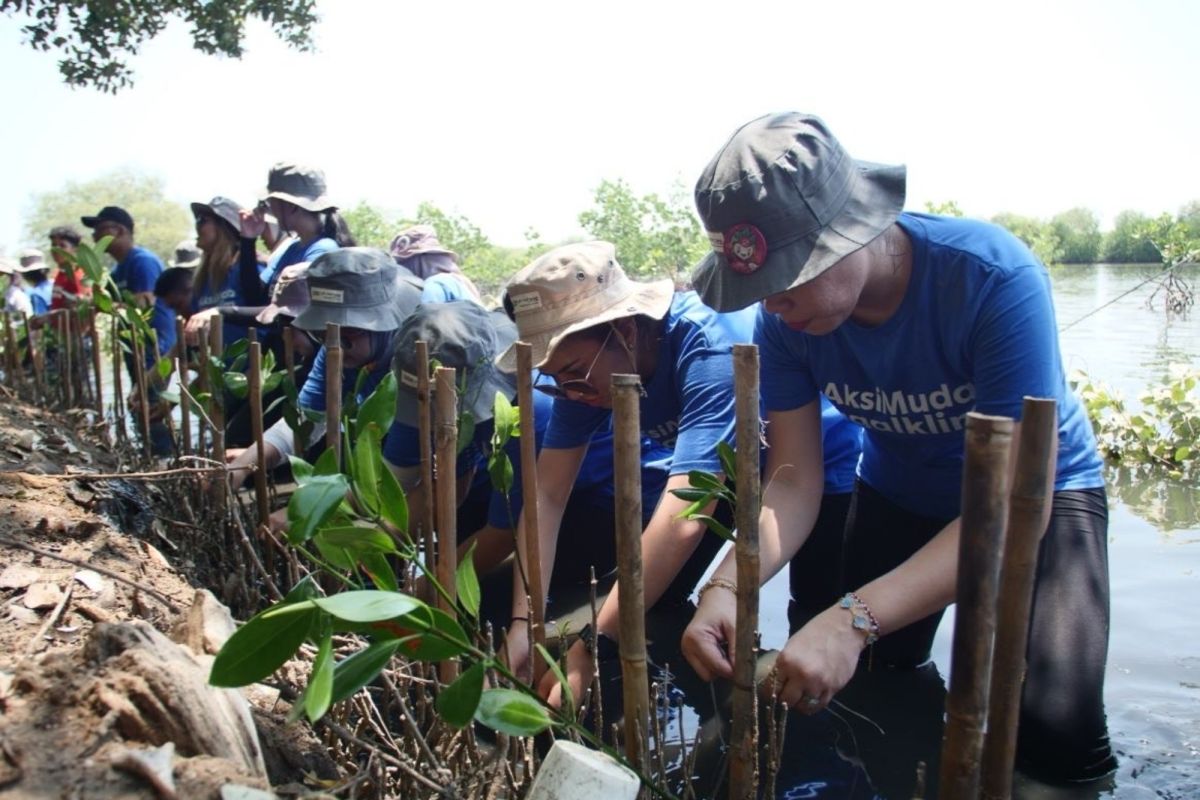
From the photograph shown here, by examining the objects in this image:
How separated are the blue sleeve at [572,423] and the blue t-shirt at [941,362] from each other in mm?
492

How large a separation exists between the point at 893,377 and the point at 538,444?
1.34m

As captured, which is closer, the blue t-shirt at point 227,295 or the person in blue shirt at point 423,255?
the blue t-shirt at point 227,295

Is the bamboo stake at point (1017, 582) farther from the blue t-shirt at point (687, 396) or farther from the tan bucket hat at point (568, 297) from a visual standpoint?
the tan bucket hat at point (568, 297)

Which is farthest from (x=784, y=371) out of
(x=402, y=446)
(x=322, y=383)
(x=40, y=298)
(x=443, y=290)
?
(x=40, y=298)

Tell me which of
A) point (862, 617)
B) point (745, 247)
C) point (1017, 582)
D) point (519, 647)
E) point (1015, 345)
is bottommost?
point (519, 647)

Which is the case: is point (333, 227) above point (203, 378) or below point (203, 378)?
above

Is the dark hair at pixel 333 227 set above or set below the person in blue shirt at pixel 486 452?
above

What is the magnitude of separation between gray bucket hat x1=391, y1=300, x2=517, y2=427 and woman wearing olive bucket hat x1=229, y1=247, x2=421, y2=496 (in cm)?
48

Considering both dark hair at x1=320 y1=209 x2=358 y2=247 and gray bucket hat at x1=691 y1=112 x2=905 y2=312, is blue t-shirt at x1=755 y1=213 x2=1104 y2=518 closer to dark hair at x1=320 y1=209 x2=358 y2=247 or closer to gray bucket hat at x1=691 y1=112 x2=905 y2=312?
gray bucket hat at x1=691 y1=112 x2=905 y2=312

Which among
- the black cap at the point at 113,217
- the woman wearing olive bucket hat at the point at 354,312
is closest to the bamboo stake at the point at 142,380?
the woman wearing olive bucket hat at the point at 354,312

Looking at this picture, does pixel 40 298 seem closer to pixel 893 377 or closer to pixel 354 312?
pixel 354 312

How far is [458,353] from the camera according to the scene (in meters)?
2.74

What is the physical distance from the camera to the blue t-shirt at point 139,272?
6395 mm

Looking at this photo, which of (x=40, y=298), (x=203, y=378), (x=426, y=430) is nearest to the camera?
(x=426, y=430)
